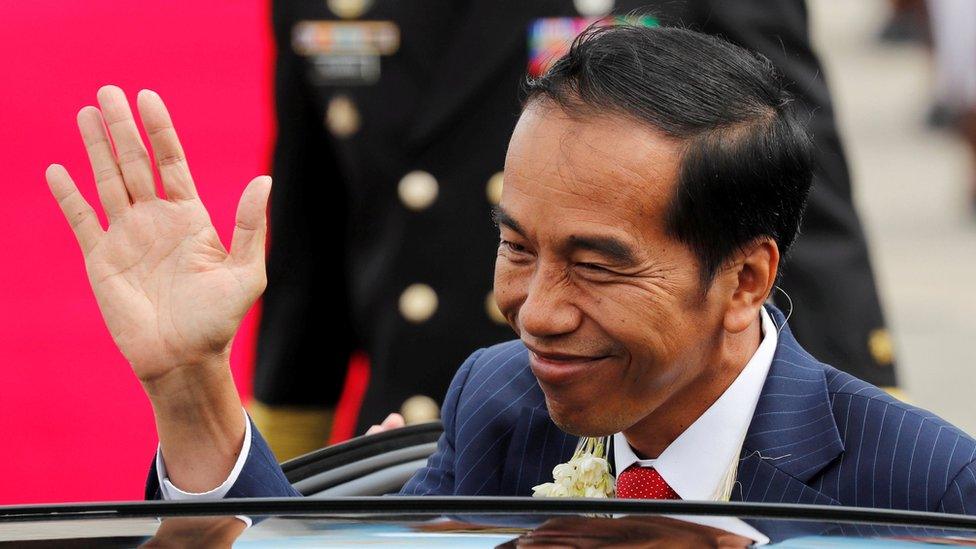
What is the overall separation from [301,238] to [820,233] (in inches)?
37.9

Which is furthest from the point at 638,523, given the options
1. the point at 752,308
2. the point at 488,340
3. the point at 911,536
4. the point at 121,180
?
the point at 488,340

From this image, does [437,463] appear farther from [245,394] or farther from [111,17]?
[111,17]

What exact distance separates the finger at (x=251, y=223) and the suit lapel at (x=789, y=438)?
66cm

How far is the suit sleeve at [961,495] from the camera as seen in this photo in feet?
6.12

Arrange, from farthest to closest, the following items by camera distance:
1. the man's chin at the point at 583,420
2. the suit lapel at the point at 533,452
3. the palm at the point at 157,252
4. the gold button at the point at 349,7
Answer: the gold button at the point at 349,7, the suit lapel at the point at 533,452, the palm at the point at 157,252, the man's chin at the point at 583,420

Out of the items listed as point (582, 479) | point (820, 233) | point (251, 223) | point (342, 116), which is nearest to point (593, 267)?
point (582, 479)

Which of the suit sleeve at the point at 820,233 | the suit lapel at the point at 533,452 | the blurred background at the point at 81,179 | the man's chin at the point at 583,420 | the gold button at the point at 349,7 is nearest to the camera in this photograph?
the man's chin at the point at 583,420

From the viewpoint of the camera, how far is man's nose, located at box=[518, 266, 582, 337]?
1932 mm

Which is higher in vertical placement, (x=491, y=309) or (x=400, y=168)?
(x=400, y=168)

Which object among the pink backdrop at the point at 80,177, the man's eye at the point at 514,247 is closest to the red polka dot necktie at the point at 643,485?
the man's eye at the point at 514,247

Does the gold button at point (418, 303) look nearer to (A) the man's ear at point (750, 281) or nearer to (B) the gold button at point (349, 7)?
(B) the gold button at point (349, 7)

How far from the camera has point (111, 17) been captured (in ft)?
15.0

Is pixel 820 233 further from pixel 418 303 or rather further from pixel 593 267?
pixel 593 267

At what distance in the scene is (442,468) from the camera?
2.31m
